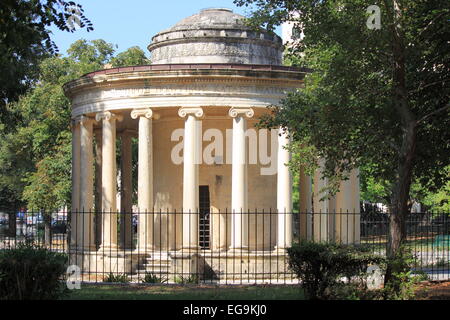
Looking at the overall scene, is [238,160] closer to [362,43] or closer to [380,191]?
[362,43]

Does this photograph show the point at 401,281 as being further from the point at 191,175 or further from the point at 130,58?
the point at 130,58

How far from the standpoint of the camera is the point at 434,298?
57.5 ft

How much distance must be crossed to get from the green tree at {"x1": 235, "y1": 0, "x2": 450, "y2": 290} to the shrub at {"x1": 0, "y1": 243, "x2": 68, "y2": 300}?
706cm

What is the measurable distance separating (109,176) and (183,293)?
11600mm

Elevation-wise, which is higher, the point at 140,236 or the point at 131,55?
the point at 131,55

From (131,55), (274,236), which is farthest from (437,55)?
(131,55)

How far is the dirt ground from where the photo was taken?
57.9ft

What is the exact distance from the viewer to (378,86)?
1886cm

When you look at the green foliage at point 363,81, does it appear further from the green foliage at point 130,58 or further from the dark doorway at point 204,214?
the green foliage at point 130,58

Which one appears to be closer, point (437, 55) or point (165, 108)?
point (437, 55)

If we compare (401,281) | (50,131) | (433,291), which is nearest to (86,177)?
(50,131)
